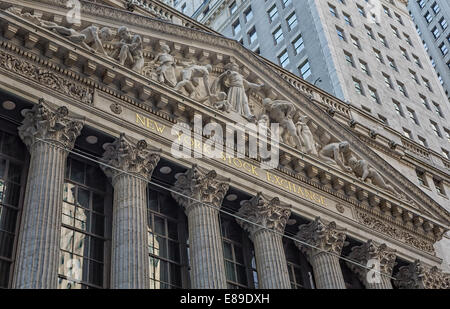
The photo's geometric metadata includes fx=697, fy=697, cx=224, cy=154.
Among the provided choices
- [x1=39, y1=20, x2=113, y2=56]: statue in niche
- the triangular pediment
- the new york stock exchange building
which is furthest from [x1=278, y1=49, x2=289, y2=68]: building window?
[x1=39, y1=20, x2=113, y2=56]: statue in niche

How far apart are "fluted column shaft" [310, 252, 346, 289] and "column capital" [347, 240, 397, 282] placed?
2.58 m

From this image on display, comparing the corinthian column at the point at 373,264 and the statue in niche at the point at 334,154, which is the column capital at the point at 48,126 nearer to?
the statue in niche at the point at 334,154

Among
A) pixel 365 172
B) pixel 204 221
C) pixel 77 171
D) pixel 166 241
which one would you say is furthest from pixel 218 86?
pixel 365 172

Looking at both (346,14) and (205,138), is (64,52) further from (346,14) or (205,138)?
(346,14)

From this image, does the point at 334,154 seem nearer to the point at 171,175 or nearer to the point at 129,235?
the point at 171,175

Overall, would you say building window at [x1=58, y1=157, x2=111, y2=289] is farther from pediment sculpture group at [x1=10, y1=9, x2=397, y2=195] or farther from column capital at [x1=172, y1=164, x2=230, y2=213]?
pediment sculpture group at [x1=10, y1=9, x2=397, y2=195]

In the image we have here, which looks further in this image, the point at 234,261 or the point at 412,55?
the point at 412,55

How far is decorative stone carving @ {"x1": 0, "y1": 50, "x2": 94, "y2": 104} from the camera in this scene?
26.3 metres

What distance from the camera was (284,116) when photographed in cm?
3647

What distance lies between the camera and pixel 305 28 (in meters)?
61.5

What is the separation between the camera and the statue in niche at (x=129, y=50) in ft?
99.7

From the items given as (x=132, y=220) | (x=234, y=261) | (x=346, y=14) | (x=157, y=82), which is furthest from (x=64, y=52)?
(x=346, y=14)

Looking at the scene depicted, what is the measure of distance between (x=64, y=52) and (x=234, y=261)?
459 inches

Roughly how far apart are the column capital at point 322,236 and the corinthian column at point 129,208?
915 cm
